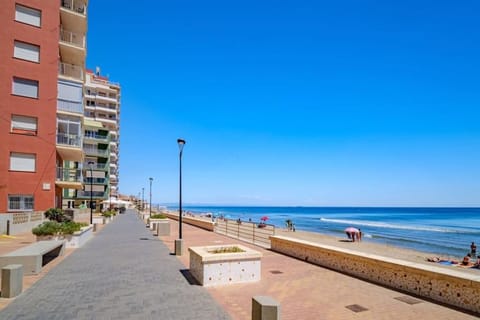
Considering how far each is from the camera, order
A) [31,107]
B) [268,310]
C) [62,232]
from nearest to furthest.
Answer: [268,310], [62,232], [31,107]

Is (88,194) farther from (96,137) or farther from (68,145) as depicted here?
(68,145)

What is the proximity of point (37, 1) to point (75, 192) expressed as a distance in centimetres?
3123

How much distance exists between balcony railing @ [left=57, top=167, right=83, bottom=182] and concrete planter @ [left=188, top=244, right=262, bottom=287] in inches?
835

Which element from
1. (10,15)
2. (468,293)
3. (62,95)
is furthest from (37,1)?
(468,293)

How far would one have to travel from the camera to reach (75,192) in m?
48.1

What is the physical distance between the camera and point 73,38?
94.6ft

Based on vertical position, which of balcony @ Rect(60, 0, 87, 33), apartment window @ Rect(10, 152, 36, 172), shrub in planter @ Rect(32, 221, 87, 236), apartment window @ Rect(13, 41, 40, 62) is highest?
balcony @ Rect(60, 0, 87, 33)

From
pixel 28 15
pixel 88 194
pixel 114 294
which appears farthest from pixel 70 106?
pixel 88 194

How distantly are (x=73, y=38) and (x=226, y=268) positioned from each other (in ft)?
94.3

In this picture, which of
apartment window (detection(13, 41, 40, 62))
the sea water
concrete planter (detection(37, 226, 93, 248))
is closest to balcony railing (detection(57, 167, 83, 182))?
apartment window (detection(13, 41, 40, 62))

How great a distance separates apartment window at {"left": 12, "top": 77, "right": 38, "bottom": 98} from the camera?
73.6ft

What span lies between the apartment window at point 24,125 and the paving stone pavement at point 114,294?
614 inches

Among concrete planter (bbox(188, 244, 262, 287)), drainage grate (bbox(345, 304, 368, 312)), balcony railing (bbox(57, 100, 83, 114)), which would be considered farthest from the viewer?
balcony railing (bbox(57, 100, 83, 114))

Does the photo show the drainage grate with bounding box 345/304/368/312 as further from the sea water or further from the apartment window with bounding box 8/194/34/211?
the sea water
